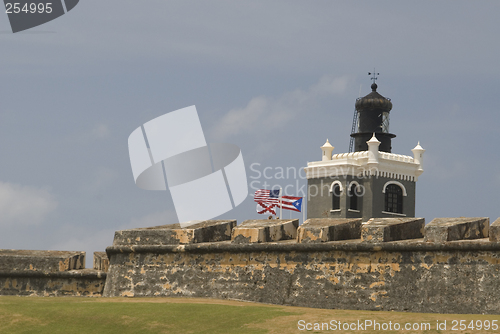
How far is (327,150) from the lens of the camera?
59625 millimetres

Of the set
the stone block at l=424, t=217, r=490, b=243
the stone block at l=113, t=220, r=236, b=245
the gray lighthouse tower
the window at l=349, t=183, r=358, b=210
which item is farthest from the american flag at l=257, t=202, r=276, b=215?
the stone block at l=424, t=217, r=490, b=243

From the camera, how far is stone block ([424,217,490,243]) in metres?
16.9

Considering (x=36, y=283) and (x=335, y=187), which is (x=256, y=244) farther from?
(x=335, y=187)

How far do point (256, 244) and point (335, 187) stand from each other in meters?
39.9

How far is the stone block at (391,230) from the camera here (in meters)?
17.7

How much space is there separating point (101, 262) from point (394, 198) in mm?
40521

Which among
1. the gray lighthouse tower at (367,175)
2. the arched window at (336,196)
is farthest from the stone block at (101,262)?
the arched window at (336,196)

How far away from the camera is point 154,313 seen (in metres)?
16.1

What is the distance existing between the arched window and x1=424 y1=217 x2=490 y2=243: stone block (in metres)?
40.3

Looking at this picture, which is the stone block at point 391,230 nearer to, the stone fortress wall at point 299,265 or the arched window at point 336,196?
the stone fortress wall at point 299,265

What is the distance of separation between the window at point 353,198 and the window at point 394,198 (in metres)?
2.31

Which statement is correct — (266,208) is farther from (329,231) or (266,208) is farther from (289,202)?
(329,231)

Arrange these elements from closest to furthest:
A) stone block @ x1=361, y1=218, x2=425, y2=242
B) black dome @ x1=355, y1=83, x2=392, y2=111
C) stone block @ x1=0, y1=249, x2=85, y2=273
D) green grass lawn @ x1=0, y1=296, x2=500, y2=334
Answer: green grass lawn @ x1=0, y1=296, x2=500, y2=334
stone block @ x1=361, y1=218, x2=425, y2=242
stone block @ x1=0, y1=249, x2=85, y2=273
black dome @ x1=355, y1=83, x2=392, y2=111

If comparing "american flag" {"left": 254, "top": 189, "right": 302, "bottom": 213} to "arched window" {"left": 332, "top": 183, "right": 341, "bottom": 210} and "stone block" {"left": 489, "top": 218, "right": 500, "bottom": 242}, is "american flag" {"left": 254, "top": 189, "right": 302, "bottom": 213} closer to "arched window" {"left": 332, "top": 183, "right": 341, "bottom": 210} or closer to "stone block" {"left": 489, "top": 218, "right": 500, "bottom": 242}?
"arched window" {"left": 332, "top": 183, "right": 341, "bottom": 210}
